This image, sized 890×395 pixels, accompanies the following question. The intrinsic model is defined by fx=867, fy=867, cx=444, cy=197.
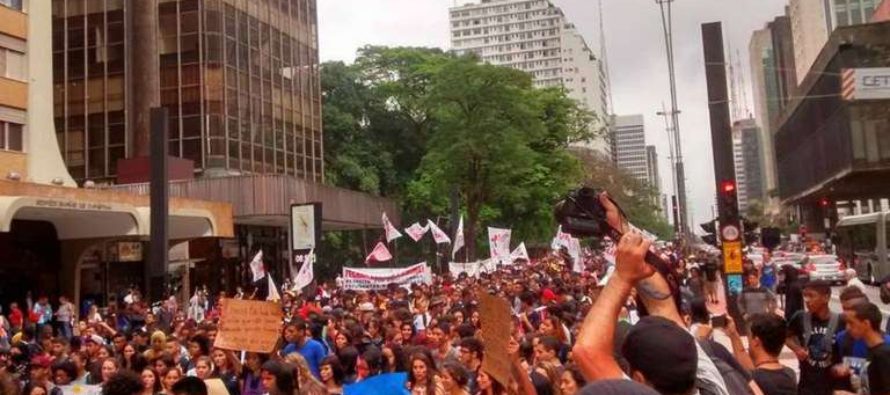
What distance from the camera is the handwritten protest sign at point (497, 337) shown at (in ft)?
16.8

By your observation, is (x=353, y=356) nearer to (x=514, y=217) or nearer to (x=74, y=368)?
A: (x=74, y=368)

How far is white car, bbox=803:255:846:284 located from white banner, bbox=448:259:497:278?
10.5 metres

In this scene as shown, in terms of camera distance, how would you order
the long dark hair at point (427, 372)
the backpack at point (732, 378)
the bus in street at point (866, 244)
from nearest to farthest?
the backpack at point (732, 378) → the long dark hair at point (427, 372) → the bus in street at point (866, 244)

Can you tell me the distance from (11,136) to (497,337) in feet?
83.6

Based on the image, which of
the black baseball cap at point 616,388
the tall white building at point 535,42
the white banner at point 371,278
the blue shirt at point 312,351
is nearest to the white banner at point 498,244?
the white banner at point 371,278

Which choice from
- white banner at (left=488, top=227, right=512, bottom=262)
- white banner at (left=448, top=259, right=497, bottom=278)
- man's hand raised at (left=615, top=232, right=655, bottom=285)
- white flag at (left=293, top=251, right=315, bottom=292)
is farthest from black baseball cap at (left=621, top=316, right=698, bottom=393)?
white banner at (left=488, top=227, right=512, bottom=262)

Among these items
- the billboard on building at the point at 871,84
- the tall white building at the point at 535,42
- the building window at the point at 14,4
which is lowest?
the billboard on building at the point at 871,84

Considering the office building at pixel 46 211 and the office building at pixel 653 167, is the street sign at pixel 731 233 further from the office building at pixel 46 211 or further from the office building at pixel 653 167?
the office building at pixel 653 167

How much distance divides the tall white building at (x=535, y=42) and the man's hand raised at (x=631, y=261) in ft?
516

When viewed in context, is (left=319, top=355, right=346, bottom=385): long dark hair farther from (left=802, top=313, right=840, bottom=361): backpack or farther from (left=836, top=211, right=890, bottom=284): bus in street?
(left=836, top=211, right=890, bottom=284): bus in street

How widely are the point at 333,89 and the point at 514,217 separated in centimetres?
1470

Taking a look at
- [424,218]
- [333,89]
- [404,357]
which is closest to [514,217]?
[424,218]

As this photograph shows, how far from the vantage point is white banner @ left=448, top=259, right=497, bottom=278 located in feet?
86.8

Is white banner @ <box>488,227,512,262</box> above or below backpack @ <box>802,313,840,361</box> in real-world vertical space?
above
